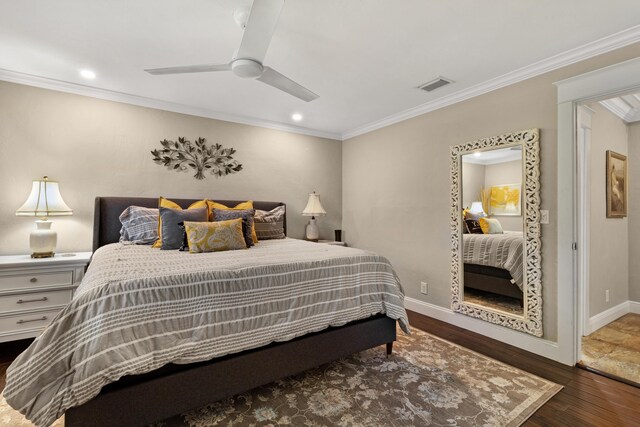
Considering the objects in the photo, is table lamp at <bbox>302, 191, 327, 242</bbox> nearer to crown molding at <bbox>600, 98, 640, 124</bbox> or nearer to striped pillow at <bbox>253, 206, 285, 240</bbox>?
striped pillow at <bbox>253, 206, 285, 240</bbox>

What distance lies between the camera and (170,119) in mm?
3617

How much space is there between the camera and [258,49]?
1826mm

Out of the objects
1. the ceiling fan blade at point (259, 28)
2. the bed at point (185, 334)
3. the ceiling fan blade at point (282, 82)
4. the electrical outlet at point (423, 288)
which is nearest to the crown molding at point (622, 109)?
the electrical outlet at point (423, 288)

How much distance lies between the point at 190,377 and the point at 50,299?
1.98 meters

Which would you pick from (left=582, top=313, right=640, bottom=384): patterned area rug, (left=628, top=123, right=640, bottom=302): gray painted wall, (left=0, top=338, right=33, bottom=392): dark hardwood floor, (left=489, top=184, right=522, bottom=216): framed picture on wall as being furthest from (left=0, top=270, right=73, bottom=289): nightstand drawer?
(left=628, top=123, right=640, bottom=302): gray painted wall

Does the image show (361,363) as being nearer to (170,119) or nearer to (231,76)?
(231,76)

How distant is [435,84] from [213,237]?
269cm

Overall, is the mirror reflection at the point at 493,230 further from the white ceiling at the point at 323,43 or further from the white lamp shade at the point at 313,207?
the white lamp shade at the point at 313,207

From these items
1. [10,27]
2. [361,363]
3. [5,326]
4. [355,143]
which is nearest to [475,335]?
[361,363]

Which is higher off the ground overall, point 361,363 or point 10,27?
point 10,27

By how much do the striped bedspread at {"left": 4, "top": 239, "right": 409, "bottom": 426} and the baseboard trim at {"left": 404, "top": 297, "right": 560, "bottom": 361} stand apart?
1.11m

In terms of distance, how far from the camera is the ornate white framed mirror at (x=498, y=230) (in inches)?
103

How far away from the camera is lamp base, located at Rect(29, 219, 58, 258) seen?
8.74ft

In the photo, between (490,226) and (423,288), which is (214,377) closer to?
(423,288)
